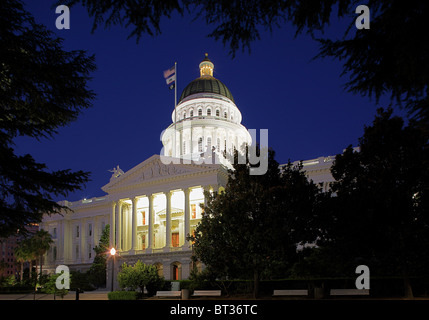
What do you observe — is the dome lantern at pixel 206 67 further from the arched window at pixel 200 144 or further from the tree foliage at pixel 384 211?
the tree foliage at pixel 384 211

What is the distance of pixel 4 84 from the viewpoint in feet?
32.3

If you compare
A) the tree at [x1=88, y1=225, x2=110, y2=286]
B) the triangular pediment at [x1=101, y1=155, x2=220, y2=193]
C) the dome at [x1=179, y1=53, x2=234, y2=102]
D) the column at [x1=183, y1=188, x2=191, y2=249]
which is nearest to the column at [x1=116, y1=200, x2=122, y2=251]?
the triangular pediment at [x1=101, y1=155, x2=220, y2=193]

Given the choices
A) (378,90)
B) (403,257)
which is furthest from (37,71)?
(403,257)

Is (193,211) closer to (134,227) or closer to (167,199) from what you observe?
(167,199)

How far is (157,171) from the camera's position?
2425 inches

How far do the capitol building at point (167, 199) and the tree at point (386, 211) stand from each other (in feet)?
58.6

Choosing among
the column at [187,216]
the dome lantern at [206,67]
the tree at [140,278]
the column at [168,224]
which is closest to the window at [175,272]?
the column at [168,224]

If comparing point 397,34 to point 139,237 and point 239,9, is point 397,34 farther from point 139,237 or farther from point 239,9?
point 139,237

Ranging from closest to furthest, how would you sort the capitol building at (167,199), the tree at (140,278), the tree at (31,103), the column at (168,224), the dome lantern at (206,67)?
the tree at (31,103), the tree at (140,278), the capitol building at (167,199), the column at (168,224), the dome lantern at (206,67)

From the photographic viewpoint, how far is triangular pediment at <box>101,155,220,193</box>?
190ft

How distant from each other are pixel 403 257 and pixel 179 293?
19.7 meters

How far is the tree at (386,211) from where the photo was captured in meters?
22.9

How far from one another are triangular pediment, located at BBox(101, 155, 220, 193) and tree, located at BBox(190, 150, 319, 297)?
25.9 meters

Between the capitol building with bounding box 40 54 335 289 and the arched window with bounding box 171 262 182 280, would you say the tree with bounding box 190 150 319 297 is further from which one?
the arched window with bounding box 171 262 182 280
